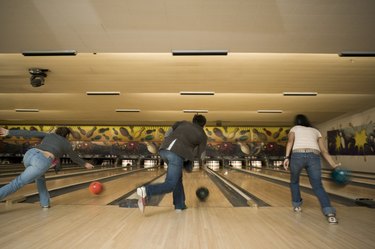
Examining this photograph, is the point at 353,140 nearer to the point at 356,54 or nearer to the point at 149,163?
the point at 356,54

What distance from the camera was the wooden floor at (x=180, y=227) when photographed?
202 centimetres

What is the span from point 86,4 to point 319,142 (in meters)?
3.41

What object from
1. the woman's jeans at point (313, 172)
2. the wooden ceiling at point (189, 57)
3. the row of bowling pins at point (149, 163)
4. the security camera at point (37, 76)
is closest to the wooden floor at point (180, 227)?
the woman's jeans at point (313, 172)

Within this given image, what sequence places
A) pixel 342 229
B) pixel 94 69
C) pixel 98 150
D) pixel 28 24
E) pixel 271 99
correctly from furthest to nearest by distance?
pixel 98 150
pixel 271 99
pixel 94 69
pixel 28 24
pixel 342 229

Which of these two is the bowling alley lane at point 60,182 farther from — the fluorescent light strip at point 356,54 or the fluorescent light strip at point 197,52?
the fluorescent light strip at point 356,54

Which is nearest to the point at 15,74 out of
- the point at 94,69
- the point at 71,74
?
the point at 71,74

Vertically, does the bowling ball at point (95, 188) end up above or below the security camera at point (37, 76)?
below

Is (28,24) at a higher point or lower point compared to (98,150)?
higher

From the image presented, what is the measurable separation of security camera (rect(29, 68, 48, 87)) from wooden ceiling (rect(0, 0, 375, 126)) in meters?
0.15

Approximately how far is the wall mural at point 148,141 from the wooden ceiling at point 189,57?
427cm

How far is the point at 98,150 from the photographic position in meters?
14.3

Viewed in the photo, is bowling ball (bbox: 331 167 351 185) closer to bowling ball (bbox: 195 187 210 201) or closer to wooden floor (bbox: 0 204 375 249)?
wooden floor (bbox: 0 204 375 249)

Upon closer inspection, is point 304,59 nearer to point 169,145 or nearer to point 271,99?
point 271,99

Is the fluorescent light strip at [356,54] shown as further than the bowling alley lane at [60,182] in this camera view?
Yes
